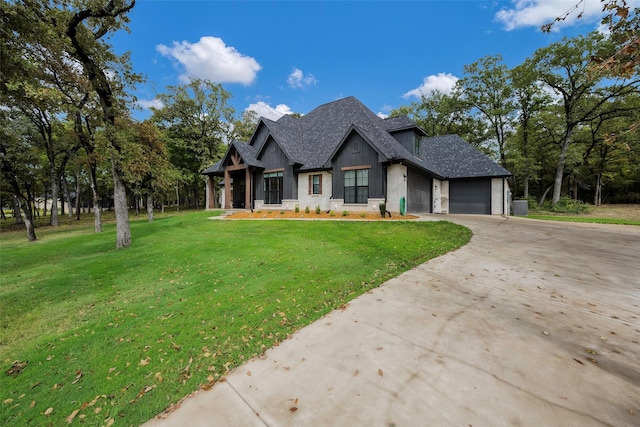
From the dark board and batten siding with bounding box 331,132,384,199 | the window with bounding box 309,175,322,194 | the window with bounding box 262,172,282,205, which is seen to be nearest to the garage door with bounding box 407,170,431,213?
the dark board and batten siding with bounding box 331,132,384,199

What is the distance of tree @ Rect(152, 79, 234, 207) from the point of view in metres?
32.1

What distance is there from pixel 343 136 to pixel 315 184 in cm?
421

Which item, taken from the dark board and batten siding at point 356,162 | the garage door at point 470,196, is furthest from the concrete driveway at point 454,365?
the garage door at point 470,196

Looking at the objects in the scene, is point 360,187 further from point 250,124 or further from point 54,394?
point 250,124

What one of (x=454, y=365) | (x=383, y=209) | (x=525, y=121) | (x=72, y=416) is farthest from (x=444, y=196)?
(x=72, y=416)

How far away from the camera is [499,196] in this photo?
20.0 meters

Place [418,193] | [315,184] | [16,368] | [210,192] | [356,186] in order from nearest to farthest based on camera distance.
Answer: [16,368]
[356,186]
[418,193]
[315,184]
[210,192]

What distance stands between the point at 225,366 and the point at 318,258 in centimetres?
446

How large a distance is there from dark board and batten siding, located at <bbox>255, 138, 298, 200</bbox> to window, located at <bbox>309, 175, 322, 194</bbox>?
1.31 meters

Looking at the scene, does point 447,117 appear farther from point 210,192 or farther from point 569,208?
point 210,192

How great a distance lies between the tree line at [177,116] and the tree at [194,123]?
0.46 feet

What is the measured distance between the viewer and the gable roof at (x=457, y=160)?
66.8 ft

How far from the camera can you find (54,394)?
2758 mm

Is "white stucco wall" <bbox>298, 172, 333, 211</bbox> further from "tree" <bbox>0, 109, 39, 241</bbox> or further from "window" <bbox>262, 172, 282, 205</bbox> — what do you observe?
"tree" <bbox>0, 109, 39, 241</bbox>
